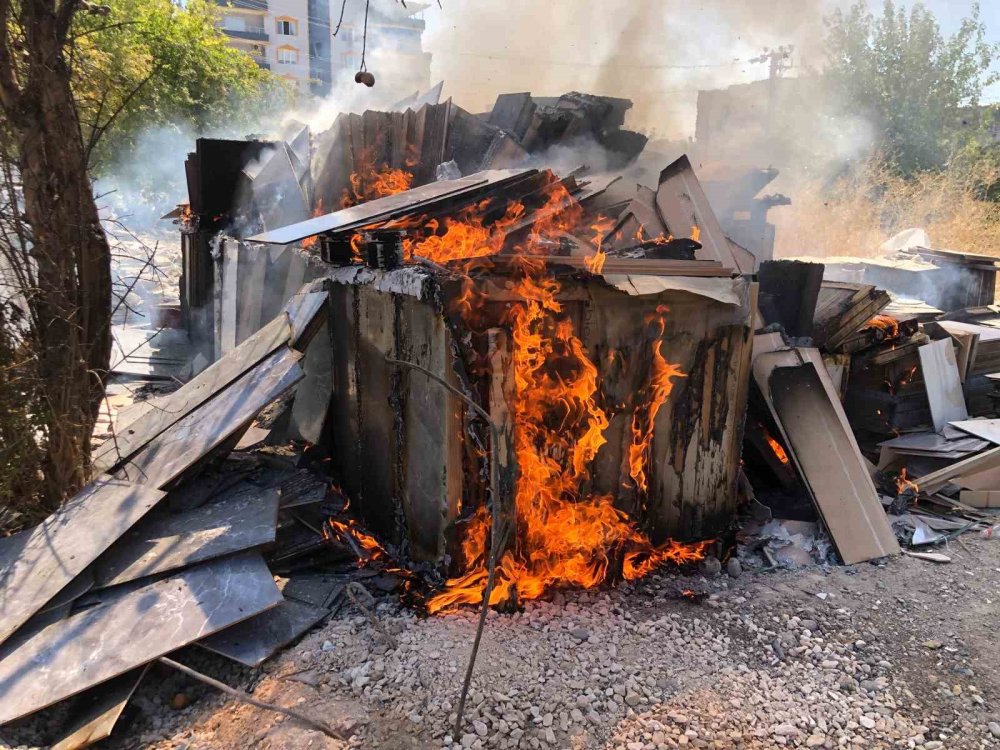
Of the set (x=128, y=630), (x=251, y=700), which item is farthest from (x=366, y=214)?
(x=251, y=700)

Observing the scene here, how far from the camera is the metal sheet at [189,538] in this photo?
3.71m

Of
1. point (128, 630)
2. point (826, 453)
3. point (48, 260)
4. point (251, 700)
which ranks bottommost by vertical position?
point (251, 700)

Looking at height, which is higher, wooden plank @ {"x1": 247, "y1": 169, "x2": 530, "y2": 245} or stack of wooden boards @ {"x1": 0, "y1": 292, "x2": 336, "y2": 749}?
wooden plank @ {"x1": 247, "y1": 169, "x2": 530, "y2": 245}

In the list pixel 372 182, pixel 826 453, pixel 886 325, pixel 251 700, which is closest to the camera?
pixel 251 700

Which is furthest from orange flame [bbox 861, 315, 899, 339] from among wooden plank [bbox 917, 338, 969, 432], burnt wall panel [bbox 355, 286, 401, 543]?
burnt wall panel [bbox 355, 286, 401, 543]

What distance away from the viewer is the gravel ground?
3.01 metres

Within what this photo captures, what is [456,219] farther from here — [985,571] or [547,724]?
[985,571]

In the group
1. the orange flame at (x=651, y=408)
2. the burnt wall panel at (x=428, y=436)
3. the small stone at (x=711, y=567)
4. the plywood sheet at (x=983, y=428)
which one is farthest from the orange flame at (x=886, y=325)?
the burnt wall panel at (x=428, y=436)

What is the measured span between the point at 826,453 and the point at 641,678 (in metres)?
2.56

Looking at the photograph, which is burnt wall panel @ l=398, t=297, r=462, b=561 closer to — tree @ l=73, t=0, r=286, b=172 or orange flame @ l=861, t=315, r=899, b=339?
orange flame @ l=861, t=315, r=899, b=339

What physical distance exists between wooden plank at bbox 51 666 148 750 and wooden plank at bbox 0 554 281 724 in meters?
0.11

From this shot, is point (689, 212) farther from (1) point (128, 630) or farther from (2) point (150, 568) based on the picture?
(1) point (128, 630)

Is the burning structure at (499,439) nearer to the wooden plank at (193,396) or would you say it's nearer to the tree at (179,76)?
the wooden plank at (193,396)

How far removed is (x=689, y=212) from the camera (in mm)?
5156
